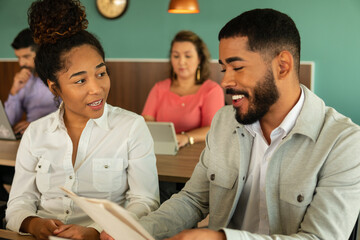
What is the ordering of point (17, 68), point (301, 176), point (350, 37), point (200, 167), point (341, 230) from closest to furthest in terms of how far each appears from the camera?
point (341, 230) < point (301, 176) < point (200, 167) < point (350, 37) < point (17, 68)

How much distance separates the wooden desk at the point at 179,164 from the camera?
1.97 m

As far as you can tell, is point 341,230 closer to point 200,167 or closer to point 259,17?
point 200,167


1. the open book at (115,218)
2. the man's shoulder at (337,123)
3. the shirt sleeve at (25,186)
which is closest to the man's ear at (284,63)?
the man's shoulder at (337,123)

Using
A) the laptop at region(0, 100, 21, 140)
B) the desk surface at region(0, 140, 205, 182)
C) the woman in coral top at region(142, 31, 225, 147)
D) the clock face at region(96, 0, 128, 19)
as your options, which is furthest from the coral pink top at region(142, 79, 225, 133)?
the clock face at region(96, 0, 128, 19)

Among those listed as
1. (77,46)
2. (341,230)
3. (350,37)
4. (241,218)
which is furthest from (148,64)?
(341,230)

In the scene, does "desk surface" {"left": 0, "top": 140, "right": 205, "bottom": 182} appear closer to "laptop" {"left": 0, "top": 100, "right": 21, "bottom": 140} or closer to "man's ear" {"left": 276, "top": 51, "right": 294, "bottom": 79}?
"laptop" {"left": 0, "top": 100, "right": 21, "bottom": 140}

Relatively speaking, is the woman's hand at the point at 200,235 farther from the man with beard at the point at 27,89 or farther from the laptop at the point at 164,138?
the man with beard at the point at 27,89

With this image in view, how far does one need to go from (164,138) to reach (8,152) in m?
0.90

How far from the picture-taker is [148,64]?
4922 mm

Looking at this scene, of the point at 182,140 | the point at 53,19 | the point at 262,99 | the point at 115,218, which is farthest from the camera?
the point at 182,140

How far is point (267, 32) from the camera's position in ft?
4.40

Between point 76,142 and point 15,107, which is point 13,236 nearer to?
point 76,142

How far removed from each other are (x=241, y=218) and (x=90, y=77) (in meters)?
0.81

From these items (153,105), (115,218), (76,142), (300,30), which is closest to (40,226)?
(76,142)
